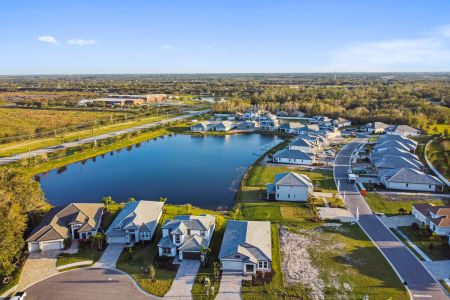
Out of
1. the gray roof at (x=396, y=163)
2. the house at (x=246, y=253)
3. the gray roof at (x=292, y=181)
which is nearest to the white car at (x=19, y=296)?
the house at (x=246, y=253)

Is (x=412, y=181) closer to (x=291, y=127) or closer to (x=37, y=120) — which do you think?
(x=291, y=127)

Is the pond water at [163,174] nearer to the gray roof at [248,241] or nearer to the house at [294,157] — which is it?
the house at [294,157]

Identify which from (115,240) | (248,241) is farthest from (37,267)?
(248,241)

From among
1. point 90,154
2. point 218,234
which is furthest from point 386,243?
point 90,154

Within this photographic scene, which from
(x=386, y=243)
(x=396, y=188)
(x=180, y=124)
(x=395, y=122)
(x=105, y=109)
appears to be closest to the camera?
(x=386, y=243)

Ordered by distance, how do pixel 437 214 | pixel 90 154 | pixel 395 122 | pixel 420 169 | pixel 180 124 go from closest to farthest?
pixel 437 214 < pixel 420 169 < pixel 90 154 < pixel 395 122 < pixel 180 124

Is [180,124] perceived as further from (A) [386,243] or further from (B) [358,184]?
(A) [386,243]

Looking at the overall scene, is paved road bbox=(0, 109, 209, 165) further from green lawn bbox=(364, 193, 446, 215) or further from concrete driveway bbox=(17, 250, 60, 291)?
green lawn bbox=(364, 193, 446, 215)
